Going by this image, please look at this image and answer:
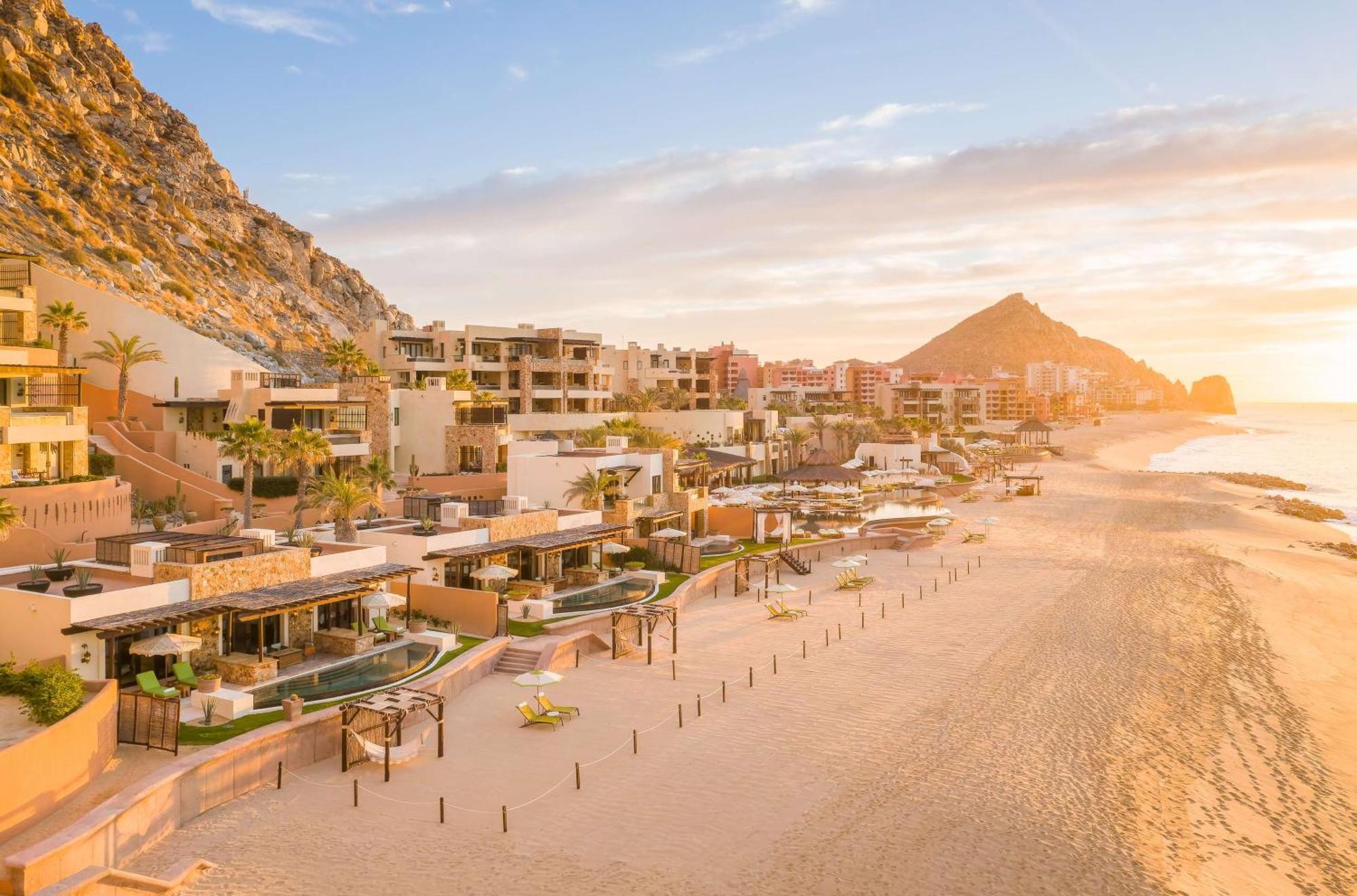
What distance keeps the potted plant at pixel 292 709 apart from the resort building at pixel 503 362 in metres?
57.8

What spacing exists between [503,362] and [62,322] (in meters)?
36.1

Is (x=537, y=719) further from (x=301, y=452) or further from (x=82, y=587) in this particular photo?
(x=301, y=452)

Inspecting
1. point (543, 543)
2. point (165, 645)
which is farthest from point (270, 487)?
point (165, 645)

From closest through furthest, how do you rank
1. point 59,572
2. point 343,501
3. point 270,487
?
point 59,572, point 343,501, point 270,487

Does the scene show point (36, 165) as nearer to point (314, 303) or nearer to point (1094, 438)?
point (314, 303)

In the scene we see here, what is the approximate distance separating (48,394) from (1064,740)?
45474 millimetres

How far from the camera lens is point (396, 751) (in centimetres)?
1912

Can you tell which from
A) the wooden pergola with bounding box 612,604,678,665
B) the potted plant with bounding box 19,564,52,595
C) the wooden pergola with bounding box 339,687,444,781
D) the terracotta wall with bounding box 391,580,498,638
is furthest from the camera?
the terracotta wall with bounding box 391,580,498,638

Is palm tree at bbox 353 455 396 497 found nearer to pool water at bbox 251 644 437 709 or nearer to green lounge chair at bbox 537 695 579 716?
pool water at bbox 251 644 437 709

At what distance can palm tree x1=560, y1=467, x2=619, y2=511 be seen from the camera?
4153 cm

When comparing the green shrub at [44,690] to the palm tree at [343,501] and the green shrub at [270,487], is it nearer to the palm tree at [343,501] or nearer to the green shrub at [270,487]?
the palm tree at [343,501]

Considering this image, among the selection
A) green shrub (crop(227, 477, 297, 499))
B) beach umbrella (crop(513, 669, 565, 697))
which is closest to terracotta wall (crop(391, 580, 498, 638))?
beach umbrella (crop(513, 669, 565, 697))

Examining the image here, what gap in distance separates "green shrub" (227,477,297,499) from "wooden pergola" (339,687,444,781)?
2604 cm

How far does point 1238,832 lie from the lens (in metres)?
17.6
